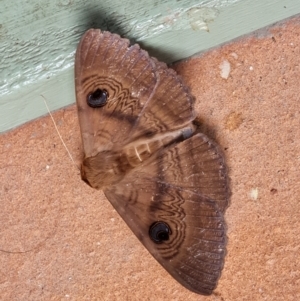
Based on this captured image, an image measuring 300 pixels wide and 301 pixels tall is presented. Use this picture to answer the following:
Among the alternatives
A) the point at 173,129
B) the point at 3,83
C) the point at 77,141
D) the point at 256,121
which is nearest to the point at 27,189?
the point at 77,141

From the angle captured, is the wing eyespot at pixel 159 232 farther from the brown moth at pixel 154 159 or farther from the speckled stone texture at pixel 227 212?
the speckled stone texture at pixel 227 212

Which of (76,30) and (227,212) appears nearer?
(76,30)

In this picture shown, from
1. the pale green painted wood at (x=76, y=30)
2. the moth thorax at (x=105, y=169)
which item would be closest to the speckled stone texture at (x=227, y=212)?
the pale green painted wood at (x=76, y=30)

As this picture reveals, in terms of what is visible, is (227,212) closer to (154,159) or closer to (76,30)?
(154,159)

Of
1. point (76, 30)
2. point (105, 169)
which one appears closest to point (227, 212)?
point (105, 169)

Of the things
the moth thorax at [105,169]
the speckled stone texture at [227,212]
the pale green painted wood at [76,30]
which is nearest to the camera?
the pale green painted wood at [76,30]

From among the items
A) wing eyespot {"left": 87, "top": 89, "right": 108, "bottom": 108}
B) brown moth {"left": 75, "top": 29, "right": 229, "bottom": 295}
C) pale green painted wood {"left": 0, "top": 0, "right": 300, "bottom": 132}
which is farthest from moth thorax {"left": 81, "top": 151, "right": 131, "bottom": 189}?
pale green painted wood {"left": 0, "top": 0, "right": 300, "bottom": 132}

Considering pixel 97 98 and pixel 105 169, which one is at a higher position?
pixel 97 98
